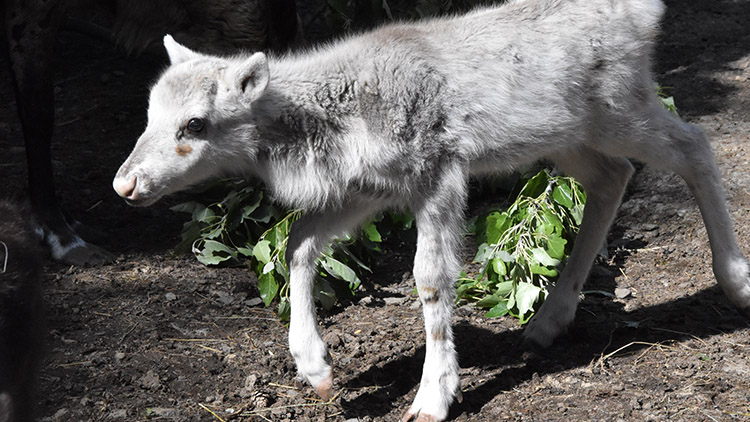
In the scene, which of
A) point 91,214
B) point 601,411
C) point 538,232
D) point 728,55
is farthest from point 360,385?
point 728,55

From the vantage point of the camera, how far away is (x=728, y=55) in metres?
7.79

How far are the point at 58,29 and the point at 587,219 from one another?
129 inches

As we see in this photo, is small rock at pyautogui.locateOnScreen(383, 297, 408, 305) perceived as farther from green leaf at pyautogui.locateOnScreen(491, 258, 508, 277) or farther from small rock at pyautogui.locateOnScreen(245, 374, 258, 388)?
small rock at pyautogui.locateOnScreen(245, 374, 258, 388)

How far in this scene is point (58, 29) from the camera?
5410 millimetres

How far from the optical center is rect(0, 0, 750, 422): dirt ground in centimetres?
389

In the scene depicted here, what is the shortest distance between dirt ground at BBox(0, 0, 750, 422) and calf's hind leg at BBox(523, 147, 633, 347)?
6.1 inches

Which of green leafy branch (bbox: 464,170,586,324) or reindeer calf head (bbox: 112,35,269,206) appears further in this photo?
green leafy branch (bbox: 464,170,586,324)

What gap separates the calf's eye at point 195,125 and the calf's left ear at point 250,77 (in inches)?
7.5

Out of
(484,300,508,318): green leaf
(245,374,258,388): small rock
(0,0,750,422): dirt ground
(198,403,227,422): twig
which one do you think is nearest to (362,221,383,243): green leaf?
(0,0,750,422): dirt ground

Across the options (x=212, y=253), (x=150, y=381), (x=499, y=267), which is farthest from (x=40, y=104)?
(x=499, y=267)

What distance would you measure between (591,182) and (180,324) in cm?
220

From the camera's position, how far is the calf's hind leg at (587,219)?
14.5 ft

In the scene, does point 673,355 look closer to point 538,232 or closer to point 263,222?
point 538,232

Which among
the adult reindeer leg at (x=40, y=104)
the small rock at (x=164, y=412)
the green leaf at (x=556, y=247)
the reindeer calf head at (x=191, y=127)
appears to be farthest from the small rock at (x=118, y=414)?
the green leaf at (x=556, y=247)
